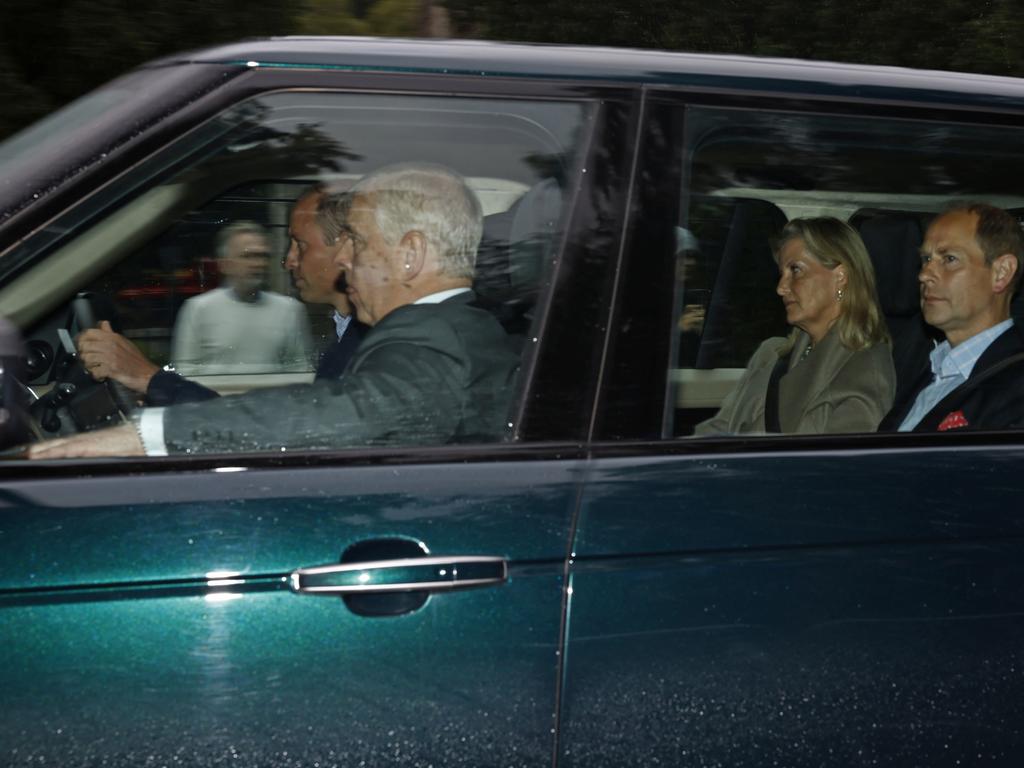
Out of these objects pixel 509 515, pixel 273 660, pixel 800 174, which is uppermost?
pixel 800 174

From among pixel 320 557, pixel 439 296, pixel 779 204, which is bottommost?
pixel 320 557

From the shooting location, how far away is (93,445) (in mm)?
2107

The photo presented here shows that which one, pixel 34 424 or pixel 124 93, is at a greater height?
pixel 124 93

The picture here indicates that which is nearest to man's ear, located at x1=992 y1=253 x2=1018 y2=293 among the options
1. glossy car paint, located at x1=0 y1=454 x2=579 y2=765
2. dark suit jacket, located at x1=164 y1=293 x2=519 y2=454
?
Answer: dark suit jacket, located at x1=164 y1=293 x2=519 y2=454

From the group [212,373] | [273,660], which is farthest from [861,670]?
[212,373]

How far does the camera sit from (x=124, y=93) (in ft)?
7.22

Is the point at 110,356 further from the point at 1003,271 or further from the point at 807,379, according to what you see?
the point at 1003,271

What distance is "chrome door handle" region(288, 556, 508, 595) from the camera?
1.98m

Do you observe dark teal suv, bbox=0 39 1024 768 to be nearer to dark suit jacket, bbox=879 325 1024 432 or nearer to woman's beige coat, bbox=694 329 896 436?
dark suit jacket, bbox=879 325 1024 432

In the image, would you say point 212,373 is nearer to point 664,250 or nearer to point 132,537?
point 132,537

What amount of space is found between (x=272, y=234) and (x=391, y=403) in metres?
0.74

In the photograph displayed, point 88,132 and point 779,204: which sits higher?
point 88,132

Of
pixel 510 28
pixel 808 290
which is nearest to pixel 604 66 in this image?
pixel 808 290

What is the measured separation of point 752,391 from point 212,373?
109 centimetres
